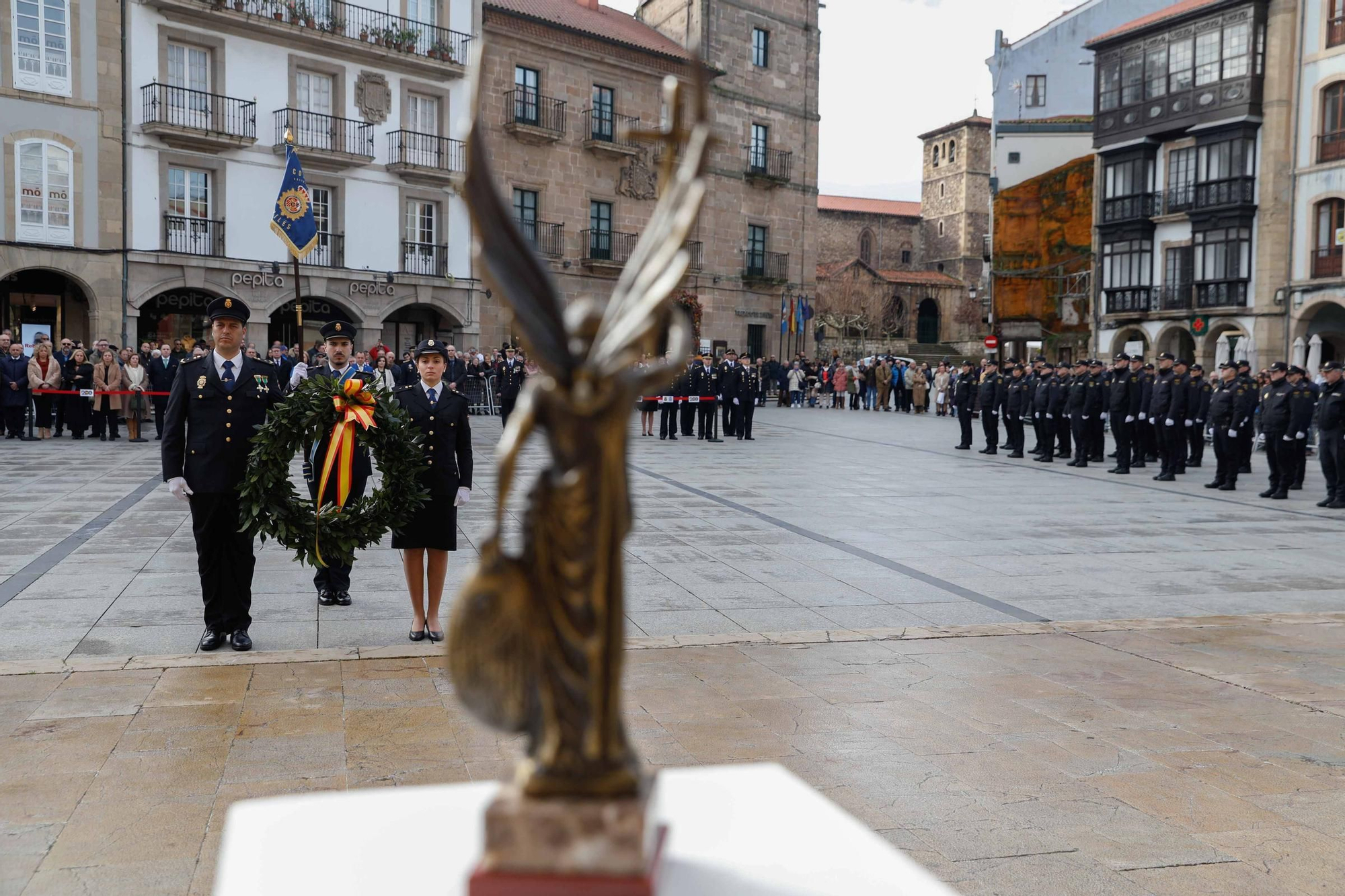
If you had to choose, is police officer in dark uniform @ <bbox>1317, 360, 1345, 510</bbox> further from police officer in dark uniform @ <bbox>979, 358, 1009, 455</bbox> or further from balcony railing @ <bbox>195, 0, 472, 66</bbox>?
balcony railing @ <bbox>195, 0, 472, 66</bbox>

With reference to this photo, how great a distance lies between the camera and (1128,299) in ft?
127

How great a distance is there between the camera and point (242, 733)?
187 inches

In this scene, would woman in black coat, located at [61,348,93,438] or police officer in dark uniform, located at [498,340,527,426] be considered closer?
woman in black coat, located at [61,348,93,438]

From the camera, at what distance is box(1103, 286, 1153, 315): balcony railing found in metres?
37.9

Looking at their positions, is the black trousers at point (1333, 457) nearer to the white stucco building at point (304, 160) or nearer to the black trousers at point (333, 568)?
the black trousers at point (333, 568)

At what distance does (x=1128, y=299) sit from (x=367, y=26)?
26.5 m

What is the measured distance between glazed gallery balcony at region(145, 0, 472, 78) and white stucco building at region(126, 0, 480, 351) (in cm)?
4

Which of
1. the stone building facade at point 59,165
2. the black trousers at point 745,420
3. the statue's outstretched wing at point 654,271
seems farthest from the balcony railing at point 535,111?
the statue's outstretched wing at point 654,271

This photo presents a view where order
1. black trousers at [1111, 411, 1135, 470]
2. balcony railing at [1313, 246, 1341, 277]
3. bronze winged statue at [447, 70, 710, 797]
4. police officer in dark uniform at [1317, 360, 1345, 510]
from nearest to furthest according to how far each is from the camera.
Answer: bronze winged statue at [447, 70, 710, 797]
police officer in dark uniform at [1317, 360, 1345, 510]
black trousers at [1111, 411, 1135, 470]
balcony railing at [1313, 246, 1341, 277]

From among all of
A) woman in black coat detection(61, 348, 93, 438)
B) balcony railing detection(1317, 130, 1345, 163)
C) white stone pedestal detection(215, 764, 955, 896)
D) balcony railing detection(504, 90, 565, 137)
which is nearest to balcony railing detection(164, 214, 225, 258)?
woman in black coat detection(61, 348, 93, 438)


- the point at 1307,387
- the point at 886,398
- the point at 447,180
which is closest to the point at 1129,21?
the point at 886,398

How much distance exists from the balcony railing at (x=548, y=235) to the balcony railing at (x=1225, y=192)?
2061cm

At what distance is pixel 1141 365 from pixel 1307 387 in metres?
3.93

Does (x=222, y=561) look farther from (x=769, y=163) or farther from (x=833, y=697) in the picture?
(x=769, y=163)
